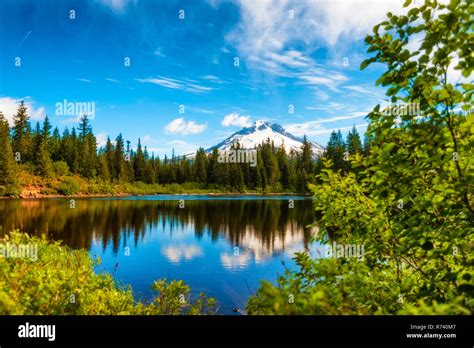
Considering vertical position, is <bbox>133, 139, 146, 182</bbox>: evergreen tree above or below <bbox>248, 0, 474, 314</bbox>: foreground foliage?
above


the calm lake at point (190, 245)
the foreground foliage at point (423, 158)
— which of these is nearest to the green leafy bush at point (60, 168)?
the calm lake at point (190, 245)

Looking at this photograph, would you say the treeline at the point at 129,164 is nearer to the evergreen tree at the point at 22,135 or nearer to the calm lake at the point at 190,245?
the evergreen tree at the point at 22,135

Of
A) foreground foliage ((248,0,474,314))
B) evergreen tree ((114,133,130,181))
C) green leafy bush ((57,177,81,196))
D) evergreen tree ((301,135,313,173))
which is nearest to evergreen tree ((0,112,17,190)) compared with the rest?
green leafy bush ((57,177,81,196))

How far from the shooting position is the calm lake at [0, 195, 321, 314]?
20.9m

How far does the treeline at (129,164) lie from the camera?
90500 millimetres

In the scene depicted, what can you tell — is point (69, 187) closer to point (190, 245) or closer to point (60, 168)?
point (60, 168)

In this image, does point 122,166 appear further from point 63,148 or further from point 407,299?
point 407,299

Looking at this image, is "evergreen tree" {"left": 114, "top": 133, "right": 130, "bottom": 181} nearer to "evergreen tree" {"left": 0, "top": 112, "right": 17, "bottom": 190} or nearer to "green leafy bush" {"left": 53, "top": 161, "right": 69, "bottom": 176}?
"green leafy bush" {"left": 53, "top": 161, "right": 69, "bottom": 176}

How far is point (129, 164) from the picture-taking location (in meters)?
→ 124

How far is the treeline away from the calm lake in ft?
152

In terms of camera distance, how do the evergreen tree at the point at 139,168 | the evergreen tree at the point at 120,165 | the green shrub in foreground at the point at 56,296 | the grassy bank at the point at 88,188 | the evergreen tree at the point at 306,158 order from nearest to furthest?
the green shrub in foreground at the point at 56,296, the grassy bank at the point at 88,188, the evergreen tree at the point at 120,165, the evergreen tree at the point at 306,158, the evergreen tree at the point at 139,168

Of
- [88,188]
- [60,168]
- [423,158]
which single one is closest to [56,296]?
[423,158]

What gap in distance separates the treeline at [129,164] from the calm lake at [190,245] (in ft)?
152
